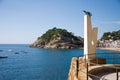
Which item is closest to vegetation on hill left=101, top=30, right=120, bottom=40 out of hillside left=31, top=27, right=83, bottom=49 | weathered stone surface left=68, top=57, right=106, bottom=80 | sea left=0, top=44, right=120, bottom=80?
hillside left=31, top=27, right=83, bottom=49

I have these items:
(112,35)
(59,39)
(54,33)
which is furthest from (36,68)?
(112,35)

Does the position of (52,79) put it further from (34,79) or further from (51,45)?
(51,45)

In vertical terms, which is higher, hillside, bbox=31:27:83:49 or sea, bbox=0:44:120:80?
hillside, bbox=31:27:83:49

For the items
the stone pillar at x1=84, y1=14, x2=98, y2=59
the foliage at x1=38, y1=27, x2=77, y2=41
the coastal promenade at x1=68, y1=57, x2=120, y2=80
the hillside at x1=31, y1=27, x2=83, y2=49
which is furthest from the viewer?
the foliage at x1=38, y1=27, x2=77, y2=41

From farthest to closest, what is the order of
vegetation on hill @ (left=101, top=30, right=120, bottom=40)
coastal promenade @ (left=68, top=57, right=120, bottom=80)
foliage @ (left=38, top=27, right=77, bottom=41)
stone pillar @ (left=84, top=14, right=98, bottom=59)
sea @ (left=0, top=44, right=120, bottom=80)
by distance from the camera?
vegetation on hill @ (left=101, top=30, right=120, bottom=40) → foliage @ (left=38, top=27, right=77, bottom=41) → sea @ (left=0, top=44, right=120, bottom=80) → stone pillar @ (left=84, top=14, right=98, bottom=59) → coastal promenade @ (left=68, top=57, right=120, bottom=80)

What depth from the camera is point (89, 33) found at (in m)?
13.6

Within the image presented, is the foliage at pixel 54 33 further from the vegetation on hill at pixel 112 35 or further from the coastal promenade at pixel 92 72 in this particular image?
the coastal promenade at pixel 92 72

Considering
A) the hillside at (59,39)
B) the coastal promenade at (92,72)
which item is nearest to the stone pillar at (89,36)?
the coastal promenade at (92,72)

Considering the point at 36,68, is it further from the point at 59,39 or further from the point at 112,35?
the point at 112,35

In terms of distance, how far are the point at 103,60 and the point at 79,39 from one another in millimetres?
178937

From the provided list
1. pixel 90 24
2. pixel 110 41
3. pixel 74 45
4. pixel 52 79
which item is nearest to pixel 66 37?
pixel 74 45

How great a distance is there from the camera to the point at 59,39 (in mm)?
165625

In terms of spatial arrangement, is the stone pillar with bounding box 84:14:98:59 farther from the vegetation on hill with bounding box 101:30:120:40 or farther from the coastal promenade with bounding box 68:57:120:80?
the vegetation on hill with bounding box 101:30:120:40

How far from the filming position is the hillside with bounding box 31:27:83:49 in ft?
550
